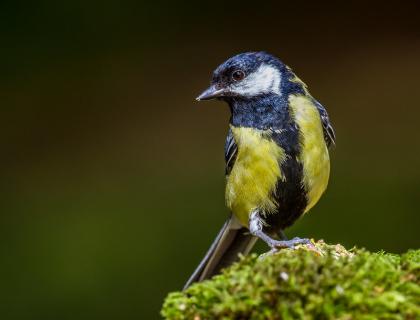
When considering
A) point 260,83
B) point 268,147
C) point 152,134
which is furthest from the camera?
point 152,134

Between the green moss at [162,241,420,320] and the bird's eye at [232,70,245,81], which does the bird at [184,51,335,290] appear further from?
the green moss at [162,241,420,320]

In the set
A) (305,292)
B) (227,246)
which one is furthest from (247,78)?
(305,292)

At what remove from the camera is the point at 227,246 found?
9.59 ft

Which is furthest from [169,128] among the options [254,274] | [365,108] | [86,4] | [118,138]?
[254,274]

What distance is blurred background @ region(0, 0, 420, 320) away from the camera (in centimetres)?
442

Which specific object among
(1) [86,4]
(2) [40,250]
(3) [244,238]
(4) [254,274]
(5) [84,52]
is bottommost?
(2) [40,250]

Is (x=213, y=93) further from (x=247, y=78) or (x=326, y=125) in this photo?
(x=326, y=125)

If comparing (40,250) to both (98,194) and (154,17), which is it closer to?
(98,194)

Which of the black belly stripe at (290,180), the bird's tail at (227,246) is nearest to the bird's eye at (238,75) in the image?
the black belly stripe at (290,180)

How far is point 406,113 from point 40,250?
267cm

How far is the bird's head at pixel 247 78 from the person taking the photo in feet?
8.86

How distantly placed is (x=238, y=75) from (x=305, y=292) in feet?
4.82

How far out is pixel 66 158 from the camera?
5027mm

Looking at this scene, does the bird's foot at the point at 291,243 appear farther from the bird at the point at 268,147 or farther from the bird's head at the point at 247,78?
the bird's head at the point at 247,78
